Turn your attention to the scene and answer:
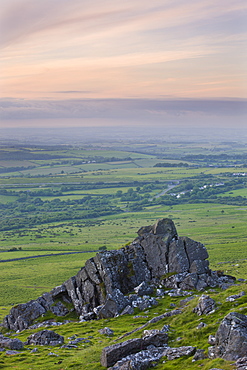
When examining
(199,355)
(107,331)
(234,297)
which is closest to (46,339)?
(107,331)

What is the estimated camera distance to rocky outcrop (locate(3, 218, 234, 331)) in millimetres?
60312

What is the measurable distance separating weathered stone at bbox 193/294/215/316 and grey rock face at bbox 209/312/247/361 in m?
10.7

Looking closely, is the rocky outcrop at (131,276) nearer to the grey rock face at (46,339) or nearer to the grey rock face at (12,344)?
the grey rock face at (46,339)

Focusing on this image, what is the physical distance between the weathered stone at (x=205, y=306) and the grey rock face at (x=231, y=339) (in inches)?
421

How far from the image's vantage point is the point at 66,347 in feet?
147

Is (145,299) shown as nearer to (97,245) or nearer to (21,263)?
(21,263)

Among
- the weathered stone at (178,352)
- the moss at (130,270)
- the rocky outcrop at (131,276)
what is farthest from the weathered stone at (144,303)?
the weathered stone at (178,352)

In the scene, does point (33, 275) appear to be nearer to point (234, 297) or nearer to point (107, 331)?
point (107, 331)

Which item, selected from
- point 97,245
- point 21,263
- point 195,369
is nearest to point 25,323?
point 195,369

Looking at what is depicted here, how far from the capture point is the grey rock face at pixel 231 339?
30281mm

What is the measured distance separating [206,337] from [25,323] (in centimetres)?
3042

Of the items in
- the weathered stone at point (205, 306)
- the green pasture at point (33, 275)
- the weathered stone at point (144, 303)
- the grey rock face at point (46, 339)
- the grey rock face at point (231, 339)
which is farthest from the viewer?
the green pasture at point (33, 275)

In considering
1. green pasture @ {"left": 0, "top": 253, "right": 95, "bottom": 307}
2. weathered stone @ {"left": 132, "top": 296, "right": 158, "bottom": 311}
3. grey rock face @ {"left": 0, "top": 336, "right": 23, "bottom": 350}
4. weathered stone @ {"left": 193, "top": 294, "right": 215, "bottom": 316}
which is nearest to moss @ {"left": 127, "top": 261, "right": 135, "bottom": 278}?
weathered stone @ {"left": 132, "top": 296, "right": 158, "bottom": 311}

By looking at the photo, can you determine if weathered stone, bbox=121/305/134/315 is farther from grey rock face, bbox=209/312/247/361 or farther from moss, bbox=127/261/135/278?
grey rock face, bbox=209/312/247/361
